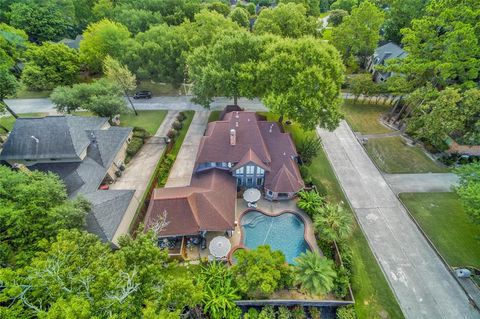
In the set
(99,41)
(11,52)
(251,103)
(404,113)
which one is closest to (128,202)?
(251,103)

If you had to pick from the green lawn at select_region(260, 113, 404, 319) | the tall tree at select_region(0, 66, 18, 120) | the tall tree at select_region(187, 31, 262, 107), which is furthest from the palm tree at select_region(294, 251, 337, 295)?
the tall tree at select_region(0, 66, 18, 120)

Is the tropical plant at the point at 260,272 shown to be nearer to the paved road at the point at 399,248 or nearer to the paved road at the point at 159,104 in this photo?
the paved road at the point at 399,248

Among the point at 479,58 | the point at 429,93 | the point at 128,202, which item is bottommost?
the point at 128,202

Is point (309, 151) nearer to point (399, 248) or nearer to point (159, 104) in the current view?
point (399, 248)

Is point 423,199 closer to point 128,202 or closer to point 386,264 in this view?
point 386,264

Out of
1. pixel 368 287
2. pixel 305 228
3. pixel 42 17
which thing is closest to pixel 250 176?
pixel 305 228

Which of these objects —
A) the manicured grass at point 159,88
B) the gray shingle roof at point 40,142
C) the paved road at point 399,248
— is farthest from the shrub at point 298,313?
the manicured grass at point 159,88

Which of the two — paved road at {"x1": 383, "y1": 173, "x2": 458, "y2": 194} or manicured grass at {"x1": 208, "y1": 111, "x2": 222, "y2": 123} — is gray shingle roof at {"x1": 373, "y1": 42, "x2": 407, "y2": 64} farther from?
manicured grass at {"x1": 208, "y1": 111, "x2": 222, "y2": 123}
